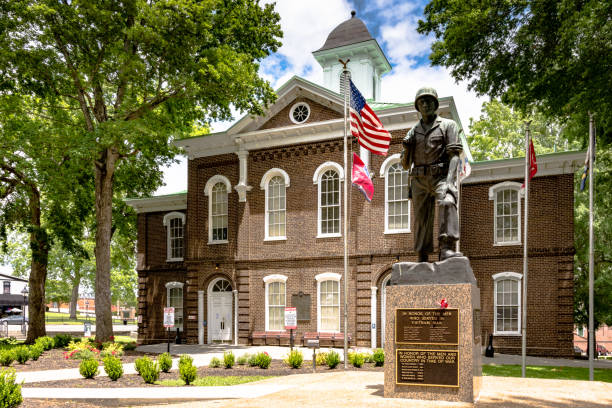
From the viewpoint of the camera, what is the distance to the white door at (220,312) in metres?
27.1

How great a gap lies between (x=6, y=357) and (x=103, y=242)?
23.4ft

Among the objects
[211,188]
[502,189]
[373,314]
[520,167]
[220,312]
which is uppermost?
[520,167]

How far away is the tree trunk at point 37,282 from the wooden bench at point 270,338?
956cm

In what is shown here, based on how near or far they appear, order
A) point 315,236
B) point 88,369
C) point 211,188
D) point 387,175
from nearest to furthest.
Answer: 1. point 88,369
2. point 387,175
3. point 315,236
4. point 211,188

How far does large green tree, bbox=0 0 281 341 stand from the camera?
21328 millimetres

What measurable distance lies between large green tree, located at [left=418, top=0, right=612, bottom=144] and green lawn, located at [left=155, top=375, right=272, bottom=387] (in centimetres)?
1161

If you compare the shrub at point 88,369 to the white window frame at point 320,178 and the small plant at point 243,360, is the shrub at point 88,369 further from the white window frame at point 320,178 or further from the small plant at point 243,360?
the white window frame at point 320,178

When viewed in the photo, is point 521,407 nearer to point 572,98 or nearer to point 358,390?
point 358,390

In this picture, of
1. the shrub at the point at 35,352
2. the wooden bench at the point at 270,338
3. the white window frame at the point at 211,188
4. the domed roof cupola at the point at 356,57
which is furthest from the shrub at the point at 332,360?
the domed roof cupola at the point at 356,57

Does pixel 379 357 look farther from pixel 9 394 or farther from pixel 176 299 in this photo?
pixel 176 299

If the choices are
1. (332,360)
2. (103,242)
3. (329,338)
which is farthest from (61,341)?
(332,360)

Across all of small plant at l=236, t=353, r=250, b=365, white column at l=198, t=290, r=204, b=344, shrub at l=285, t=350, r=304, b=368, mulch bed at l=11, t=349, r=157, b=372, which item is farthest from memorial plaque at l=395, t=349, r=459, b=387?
white column at l=198, t=290, r=204, b=344

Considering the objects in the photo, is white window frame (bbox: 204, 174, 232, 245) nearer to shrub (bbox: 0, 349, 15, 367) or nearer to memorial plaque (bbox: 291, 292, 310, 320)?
memorial plaque (bbox: 291, 292, 310, 320)

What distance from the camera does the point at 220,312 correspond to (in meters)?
27.4
